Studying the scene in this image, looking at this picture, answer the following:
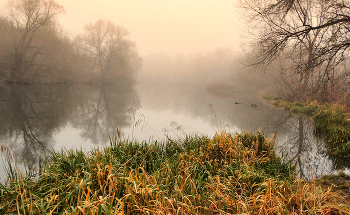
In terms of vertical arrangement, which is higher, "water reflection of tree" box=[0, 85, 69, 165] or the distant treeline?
the distant treeline

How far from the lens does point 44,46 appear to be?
26.1 metres

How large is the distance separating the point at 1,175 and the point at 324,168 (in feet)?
25.3

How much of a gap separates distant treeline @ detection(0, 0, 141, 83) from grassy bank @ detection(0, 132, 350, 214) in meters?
27.5

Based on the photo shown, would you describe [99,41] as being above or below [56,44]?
above

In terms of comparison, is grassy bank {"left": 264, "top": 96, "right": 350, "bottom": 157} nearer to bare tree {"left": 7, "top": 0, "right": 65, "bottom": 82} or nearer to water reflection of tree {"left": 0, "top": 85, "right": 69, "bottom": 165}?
water reflection of tree {"left": 0, "top": 85, "right": 69, "bottom": 165}

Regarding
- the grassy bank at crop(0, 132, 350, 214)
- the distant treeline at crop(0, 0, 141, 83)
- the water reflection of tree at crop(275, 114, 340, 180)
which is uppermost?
the distant treeline at crop(0, 0, 141, 83)

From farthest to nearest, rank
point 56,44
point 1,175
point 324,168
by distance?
1. point 56,44
2. point 324,168
3. point 1,175

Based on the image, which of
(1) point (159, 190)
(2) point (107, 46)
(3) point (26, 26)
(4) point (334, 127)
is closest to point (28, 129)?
(1) point (159, 190)

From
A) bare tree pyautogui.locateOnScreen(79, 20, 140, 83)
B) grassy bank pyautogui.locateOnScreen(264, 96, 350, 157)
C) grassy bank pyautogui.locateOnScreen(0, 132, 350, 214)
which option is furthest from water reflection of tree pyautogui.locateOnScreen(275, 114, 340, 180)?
bare tree pyautogui.locateOnScreen(79, 20, 140, 83)

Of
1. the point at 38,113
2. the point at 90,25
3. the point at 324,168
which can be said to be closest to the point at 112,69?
the point at 90,25

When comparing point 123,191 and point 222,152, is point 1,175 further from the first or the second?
point 222,152

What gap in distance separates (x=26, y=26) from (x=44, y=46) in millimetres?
2937

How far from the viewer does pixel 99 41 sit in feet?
128

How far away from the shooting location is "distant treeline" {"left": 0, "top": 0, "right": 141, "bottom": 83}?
76.9ft
